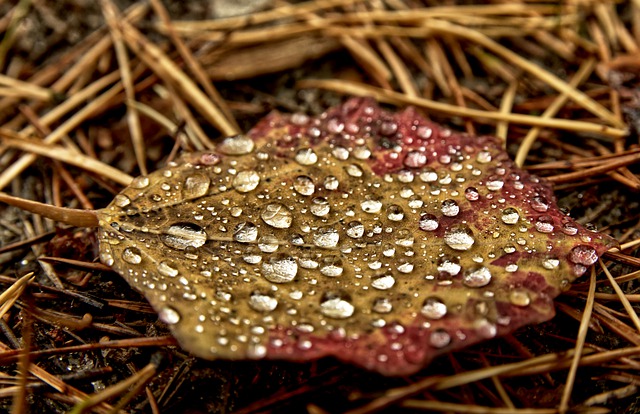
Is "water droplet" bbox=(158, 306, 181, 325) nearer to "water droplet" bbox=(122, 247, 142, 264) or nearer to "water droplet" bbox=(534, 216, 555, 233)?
"water droplet" bbox=(122, 247, 142, 264)

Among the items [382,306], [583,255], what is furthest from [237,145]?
[583,255]

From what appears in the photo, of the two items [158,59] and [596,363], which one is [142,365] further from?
[158,59]

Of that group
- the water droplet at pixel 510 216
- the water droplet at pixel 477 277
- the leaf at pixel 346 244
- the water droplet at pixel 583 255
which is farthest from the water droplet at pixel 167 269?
the water droplet at pixel 583 255

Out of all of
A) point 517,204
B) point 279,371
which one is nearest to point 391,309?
point 279,371

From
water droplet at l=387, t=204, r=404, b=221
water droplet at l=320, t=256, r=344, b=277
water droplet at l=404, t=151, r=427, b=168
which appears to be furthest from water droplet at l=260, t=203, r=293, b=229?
water droplet at l=404, t=151, r=427, b=168

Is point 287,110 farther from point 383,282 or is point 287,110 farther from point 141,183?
point 383,282
